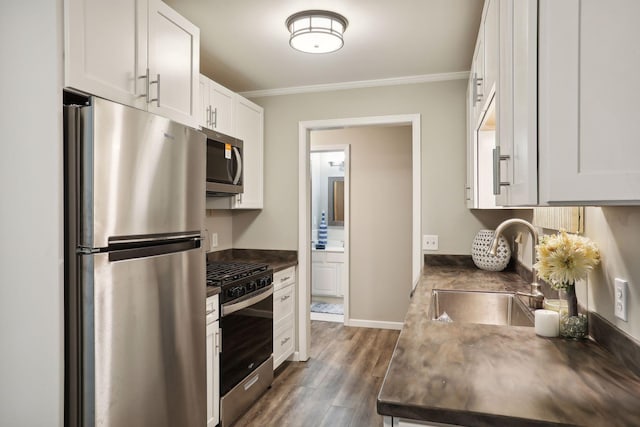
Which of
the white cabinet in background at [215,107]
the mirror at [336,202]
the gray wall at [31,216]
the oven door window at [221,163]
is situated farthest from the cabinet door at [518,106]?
the mirror at [336,202]

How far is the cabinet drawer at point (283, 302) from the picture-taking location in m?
3.14

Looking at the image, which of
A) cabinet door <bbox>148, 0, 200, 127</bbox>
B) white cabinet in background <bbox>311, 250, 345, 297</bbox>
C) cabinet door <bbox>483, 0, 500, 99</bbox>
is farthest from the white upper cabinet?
white cabinet in background <bbox>311, 250, 345, 297</bbox>

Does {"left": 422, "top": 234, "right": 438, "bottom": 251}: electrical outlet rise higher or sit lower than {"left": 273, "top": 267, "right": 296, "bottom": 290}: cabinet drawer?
higher

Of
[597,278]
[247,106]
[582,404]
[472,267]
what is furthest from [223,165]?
[582,404]

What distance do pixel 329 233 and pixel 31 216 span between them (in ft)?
15.8

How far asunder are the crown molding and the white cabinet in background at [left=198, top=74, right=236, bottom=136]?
0.60 m

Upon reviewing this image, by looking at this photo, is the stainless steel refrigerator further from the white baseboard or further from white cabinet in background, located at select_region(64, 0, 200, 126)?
the white baseboard

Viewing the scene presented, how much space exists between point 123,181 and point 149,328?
0.60 metres

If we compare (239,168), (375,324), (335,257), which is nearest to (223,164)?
(239,168)

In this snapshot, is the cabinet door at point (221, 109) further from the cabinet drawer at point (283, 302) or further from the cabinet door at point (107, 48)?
the cabinet drawer at point (283, 302)

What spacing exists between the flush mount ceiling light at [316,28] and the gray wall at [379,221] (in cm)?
227

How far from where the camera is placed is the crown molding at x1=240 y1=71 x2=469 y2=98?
10.4 feet

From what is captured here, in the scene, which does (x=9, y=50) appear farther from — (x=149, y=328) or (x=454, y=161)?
(x=454, y=161)

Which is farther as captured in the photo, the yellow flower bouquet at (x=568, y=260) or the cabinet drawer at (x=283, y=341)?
the cabinet drawer at (x=283, y=341)
